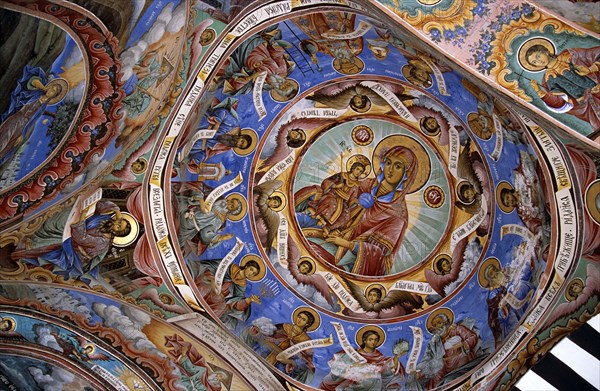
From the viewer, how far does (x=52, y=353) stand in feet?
41.0

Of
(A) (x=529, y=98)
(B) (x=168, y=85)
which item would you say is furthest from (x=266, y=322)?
(A) (x=529, y=98)

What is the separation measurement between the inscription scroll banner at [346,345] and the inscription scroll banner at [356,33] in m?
5.75

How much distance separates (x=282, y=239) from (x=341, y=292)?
166cm

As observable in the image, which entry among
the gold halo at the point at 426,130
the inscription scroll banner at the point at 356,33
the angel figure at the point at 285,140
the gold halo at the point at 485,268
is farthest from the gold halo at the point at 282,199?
the gold halo at the point at 485,268

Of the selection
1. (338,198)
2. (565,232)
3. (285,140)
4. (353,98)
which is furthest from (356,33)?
(565,232)

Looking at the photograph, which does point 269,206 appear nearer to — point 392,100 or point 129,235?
point 129,235

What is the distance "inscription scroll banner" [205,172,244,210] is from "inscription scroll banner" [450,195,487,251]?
453 cm

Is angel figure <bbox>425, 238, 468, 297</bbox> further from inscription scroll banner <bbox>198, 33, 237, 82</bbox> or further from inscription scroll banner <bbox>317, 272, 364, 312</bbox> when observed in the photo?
inscription scroll banner <bbox>198, 33, 237, 82</bbox>

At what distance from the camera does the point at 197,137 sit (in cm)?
1318

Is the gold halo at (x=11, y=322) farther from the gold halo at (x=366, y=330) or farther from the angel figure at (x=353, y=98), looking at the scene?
the angel figure at (x=353, y=98)

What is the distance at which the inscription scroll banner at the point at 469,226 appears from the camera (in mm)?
13969

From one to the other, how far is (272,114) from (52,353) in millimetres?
6096

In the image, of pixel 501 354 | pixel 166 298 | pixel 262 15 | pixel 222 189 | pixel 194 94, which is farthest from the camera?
pixel 222 189

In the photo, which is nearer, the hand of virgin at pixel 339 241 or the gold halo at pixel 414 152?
the gold halo at pixel 414 152
